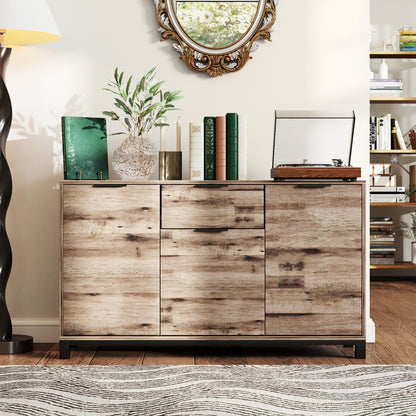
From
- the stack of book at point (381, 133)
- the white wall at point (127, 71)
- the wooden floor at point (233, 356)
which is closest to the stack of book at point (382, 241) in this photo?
the stack of book at point (381, 133)

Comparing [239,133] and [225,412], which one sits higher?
[239,133]

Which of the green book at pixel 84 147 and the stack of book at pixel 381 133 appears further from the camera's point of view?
the stack of book at pixel 381 133

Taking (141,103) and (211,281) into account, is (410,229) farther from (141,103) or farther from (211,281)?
(141,103)

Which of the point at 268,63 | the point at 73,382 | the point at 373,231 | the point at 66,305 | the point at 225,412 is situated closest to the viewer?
the point at 225,412

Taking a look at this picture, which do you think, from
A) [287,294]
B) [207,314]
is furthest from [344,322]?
[207,314]

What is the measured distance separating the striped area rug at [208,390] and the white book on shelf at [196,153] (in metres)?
0.78

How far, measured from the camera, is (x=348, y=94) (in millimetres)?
2549

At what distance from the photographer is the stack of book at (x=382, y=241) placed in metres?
4.38

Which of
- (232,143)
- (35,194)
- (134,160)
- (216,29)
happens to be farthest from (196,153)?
(35,194)

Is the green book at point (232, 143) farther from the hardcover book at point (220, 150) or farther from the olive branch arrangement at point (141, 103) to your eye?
the olive branch arrangement at point (141, 103)

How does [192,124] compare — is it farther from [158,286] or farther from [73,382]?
[73,382]

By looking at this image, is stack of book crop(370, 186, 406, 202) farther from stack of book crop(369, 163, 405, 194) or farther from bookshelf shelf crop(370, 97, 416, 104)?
bookshelf shelf crop(370, 97, 416, 104)

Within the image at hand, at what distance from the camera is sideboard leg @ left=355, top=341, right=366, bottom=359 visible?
86.6 inches

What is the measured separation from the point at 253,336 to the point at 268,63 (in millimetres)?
1280
